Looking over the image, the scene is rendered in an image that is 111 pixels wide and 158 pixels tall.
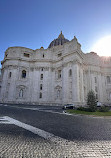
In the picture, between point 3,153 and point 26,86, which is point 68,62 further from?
point 3,153

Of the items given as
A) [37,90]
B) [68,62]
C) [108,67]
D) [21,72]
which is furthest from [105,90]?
[21,72]

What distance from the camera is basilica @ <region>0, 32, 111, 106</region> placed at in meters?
28.7

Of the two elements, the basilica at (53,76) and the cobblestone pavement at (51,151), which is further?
the basilica at (53,76)

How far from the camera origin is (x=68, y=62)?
97.4 feet

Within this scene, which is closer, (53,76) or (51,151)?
(51,151)

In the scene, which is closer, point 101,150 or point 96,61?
point 101,150

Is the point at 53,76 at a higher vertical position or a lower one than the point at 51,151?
higher

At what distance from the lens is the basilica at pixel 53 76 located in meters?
28.7

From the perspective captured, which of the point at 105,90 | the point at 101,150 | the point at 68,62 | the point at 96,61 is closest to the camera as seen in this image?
the point at 101,150

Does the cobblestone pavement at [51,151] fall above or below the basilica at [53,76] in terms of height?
below

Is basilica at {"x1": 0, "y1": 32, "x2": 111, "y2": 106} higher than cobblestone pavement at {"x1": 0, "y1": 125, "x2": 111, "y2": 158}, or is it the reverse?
basilica at {"x1": 0, "y1": 32, "x2": 111, "y2": 106}

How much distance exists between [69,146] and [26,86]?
3217 centimetres

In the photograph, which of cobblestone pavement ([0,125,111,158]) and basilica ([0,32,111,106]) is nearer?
cobblestone pavement ([0,125,111,158])

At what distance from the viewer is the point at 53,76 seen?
34.4 metres
